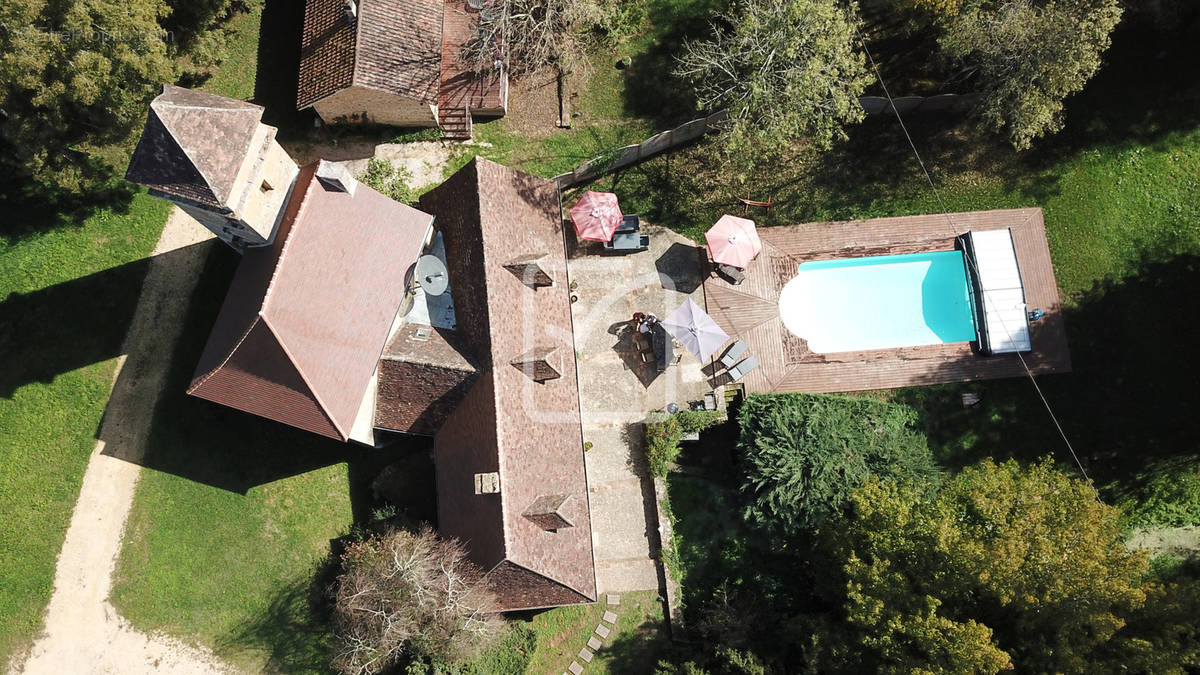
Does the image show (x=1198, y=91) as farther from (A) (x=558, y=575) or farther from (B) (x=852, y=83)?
(A) (x=558, y=575)

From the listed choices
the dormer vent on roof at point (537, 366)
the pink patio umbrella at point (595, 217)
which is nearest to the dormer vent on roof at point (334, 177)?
the dormer vent on roof at point (537, 366)

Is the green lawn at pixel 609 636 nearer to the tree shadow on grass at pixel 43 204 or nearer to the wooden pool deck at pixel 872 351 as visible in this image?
the wooden pool deck at pixel 872 351

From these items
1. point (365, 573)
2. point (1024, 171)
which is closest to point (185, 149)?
point (365, 573)

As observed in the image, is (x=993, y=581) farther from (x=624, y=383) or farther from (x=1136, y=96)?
(x=1136, y=96)

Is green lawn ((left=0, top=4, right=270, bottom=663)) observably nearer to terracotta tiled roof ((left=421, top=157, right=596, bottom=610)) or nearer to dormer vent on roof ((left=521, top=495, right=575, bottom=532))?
terracotta tiled roof ((left=421, top=157, right=596, bottom=610))

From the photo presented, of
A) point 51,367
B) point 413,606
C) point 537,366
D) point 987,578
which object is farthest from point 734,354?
point 51,367

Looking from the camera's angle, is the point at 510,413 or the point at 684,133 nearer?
the point at 510,413
